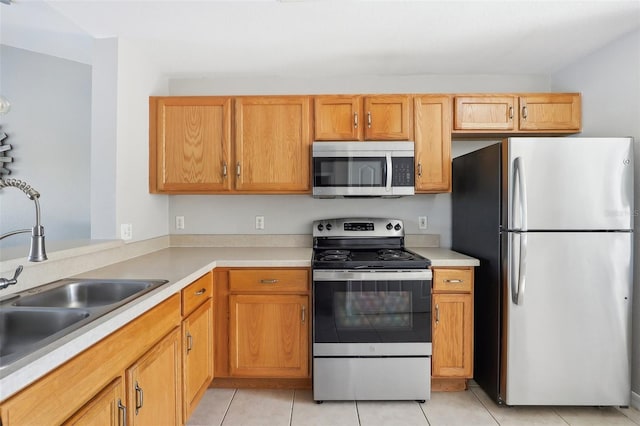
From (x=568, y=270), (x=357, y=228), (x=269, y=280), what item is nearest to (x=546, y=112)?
(x=568, y=270)

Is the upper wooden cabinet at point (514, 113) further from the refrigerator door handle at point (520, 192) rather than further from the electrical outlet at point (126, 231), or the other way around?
the electrical outlet at point (126, 231)

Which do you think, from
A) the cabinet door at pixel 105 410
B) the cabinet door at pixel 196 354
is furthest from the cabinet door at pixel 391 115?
the cabinet door at pixel 105 410

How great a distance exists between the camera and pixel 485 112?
8.79 feet

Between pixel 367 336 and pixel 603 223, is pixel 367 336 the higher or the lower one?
the lower one

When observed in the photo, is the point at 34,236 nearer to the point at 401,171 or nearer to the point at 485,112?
the point at 401,171

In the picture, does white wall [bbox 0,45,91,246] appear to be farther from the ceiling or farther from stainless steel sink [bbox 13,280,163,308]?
stainless steel sink [bbox 13,280,163,308]

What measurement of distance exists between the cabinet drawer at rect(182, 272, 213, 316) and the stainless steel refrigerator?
69.0 inches

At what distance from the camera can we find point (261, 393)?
2.44 m

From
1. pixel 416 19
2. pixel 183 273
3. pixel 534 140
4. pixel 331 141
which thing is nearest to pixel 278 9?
Result: pixel 416 19

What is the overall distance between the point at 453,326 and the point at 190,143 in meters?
2.19

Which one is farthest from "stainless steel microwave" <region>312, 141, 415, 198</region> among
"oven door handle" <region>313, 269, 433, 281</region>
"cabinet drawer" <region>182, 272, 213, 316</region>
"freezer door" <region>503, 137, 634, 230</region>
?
"cabinet drawer" <region>182, 272, 213, 316</region>

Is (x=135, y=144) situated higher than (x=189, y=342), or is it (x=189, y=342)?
(x=135, y=144)

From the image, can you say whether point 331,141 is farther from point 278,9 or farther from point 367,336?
point 367,336

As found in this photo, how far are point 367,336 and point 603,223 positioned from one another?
4.94 feet
